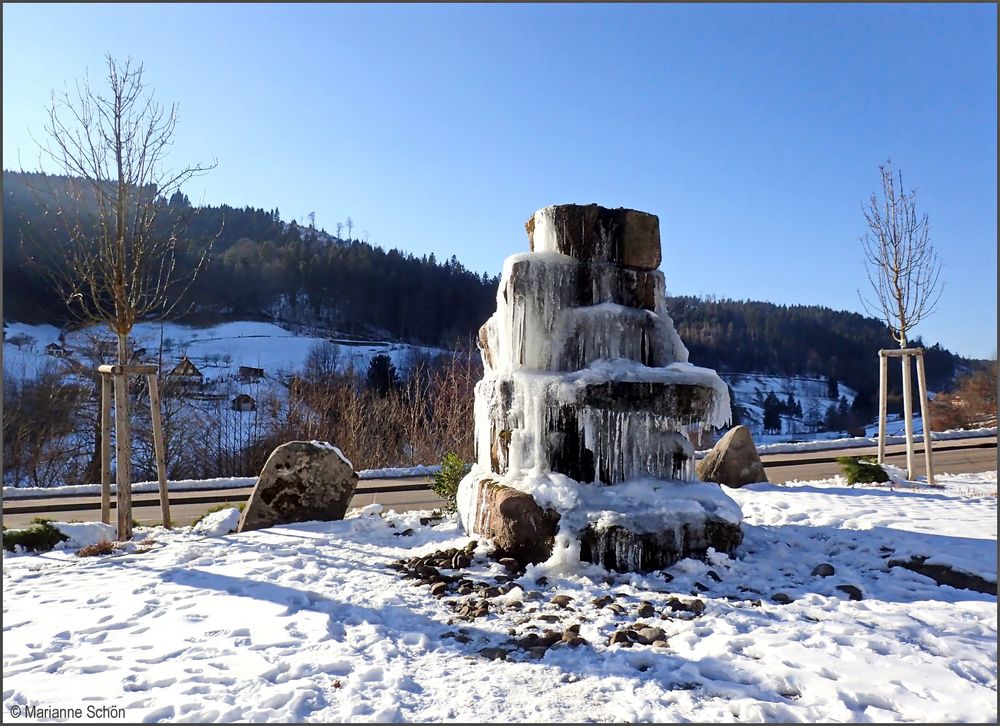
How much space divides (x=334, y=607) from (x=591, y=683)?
2268mm

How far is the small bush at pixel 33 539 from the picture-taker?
665 cm

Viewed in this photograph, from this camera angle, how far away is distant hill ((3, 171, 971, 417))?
58.0m

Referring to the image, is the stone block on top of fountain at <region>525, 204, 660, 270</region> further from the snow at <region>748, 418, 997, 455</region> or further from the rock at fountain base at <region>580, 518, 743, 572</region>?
the snow at <region>748, 418, 997, 455</region>

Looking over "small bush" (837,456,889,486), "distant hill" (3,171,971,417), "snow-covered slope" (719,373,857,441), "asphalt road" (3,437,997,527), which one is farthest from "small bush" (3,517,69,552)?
"snow-covered slope" (719,373,857,441)

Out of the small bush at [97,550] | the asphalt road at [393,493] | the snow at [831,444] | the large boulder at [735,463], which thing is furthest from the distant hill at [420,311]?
the small bush at [97,550]

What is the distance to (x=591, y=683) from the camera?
3166 mm

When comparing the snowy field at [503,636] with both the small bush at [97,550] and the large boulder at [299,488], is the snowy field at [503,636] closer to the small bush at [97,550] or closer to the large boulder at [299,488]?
the small bush at [97,550]

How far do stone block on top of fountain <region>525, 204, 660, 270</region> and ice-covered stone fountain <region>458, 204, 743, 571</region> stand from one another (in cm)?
1

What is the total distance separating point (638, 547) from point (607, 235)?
3466 mm

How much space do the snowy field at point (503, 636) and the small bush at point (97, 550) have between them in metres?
0.12

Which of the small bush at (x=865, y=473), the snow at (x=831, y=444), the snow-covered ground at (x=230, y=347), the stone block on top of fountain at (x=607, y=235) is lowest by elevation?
the snow at (x=831, y=444)

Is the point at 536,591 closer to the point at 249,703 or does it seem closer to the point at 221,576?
the point at 249,703

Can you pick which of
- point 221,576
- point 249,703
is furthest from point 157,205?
point 249,703

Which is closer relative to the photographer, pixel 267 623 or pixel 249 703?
pixel 249 703
